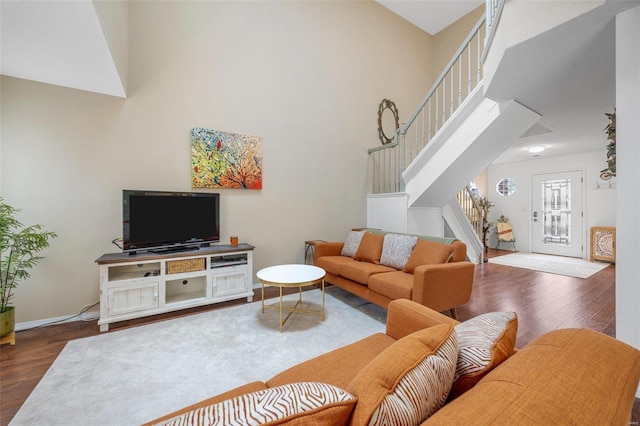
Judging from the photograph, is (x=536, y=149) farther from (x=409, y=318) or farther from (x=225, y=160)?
(x=225, y=160)

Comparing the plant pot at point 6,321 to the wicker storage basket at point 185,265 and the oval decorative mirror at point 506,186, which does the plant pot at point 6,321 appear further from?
the oval decorative mirror at point 506,186

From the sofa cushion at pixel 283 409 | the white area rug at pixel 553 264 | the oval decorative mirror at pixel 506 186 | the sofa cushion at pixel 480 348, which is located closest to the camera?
the sofa cushion at pixel 283 409

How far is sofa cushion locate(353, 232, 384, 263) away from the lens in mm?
3256

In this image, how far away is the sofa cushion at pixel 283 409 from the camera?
49cm

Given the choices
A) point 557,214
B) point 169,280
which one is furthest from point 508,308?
point 557,214

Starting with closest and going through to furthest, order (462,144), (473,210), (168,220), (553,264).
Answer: (168,220) < (462,144) < (553,264) < (473,210)

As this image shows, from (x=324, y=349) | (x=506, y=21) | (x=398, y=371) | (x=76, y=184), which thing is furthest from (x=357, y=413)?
(x=76, y=184)

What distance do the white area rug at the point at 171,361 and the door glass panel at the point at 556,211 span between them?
6.31 metres

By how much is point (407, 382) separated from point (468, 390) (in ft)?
0.73

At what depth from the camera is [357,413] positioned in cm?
54

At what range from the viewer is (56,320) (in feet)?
8.45

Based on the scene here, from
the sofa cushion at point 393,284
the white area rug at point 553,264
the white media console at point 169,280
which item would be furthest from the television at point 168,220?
the white area rug at point 553,264

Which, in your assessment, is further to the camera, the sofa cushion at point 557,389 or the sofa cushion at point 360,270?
the sofa cushion at point 360,270

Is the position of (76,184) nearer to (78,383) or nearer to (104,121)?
(104,121)
